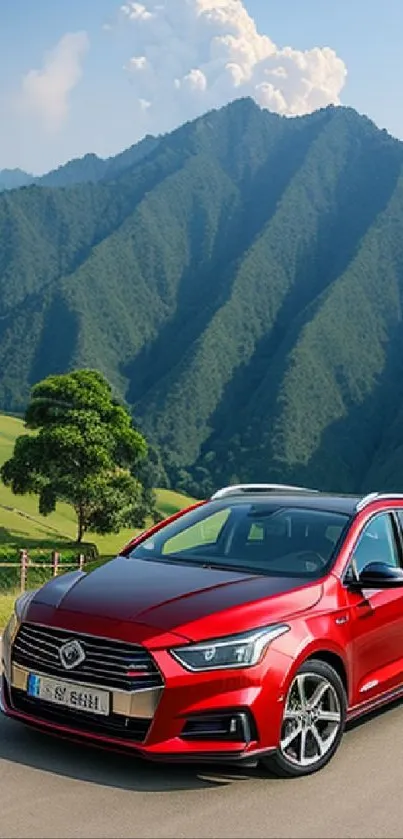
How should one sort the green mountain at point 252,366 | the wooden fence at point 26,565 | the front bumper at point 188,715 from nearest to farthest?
the front bumper at point 188,715, the wooden fence at point 26,565, the green mountain at point 252,366

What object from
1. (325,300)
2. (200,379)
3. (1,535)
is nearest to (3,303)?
(200,379)

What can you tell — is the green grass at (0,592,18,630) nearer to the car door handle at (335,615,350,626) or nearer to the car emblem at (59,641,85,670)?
the car emblem at (59,641,85,670)

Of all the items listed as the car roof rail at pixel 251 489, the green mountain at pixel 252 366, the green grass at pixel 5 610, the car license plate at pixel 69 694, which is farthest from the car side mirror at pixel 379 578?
the green mountain at pixel 252 366

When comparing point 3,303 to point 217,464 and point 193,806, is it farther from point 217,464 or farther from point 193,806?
point 193,806

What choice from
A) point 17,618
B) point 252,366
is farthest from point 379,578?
point 252,366

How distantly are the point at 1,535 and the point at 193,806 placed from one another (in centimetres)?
5630

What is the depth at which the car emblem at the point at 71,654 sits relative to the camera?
4.94 meters

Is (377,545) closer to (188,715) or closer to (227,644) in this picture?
(227,644)

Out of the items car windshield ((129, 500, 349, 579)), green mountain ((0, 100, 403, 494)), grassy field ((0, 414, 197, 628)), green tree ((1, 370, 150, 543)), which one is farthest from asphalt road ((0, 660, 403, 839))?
green mountain ((0, 100, 403, 494))

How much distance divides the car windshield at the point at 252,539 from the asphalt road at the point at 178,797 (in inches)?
45.2

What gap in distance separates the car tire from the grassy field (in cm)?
3163

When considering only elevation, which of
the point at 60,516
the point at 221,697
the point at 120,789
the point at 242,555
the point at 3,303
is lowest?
the point at 60,516

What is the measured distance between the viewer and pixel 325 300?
6964 inches

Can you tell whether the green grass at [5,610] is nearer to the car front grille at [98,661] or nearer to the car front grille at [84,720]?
the car front grille at [84,720]
